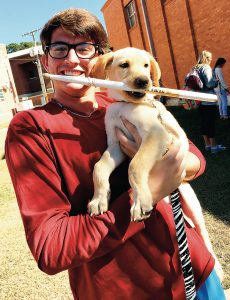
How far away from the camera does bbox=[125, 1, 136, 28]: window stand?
2070cm

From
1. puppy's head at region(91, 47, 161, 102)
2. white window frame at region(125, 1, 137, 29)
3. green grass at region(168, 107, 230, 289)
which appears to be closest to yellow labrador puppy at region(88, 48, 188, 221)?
puppy's head at region(91, 47, 161, 102)

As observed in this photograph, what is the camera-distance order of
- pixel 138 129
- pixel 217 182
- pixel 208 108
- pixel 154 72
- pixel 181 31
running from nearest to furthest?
pixel 138 129, pixel 154 72, pixel 217 182, pixel 208 108, pixel 181 31

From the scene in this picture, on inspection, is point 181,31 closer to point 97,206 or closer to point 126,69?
point 126,69

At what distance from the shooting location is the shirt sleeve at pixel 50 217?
1.36 meters

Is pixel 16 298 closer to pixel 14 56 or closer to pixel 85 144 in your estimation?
pixel 85 144

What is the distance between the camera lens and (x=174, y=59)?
1731cm

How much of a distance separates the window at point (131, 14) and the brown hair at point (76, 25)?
19941 mm

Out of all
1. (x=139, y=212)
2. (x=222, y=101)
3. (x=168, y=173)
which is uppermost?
(x=168, y=173)

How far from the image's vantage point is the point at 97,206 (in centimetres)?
150

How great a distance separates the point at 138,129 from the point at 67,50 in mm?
554

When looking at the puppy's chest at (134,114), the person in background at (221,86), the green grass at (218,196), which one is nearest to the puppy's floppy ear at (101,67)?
the puppy's chest at (134,114)

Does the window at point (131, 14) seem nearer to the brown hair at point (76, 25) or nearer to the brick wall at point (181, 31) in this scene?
the brick wall at point (181, 31)

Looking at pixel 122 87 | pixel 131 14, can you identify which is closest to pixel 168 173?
pixel 122 87

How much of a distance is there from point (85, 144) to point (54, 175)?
8.6 inches
